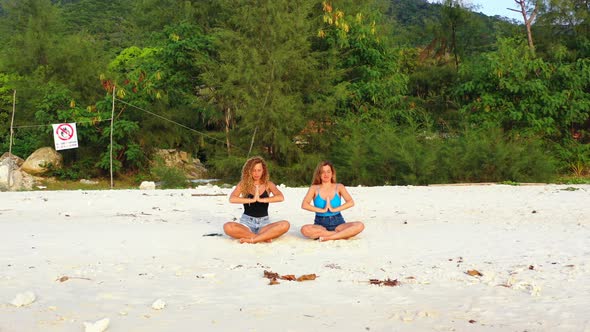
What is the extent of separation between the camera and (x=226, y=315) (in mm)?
3674

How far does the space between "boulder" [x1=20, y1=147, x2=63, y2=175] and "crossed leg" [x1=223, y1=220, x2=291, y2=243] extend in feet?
61.2

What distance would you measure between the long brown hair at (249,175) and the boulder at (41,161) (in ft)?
60.8

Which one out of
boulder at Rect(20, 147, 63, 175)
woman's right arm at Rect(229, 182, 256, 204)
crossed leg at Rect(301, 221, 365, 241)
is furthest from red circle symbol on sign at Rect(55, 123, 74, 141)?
crossed leg at Rect(301, 221, 365, 241)

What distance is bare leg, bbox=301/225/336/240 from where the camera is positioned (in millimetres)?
6438

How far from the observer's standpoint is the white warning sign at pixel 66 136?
18.2m

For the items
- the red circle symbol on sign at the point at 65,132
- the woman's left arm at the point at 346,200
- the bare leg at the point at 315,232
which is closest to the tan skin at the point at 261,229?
the bare leg at the point at 315,232

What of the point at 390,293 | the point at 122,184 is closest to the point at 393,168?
the point at 122,184

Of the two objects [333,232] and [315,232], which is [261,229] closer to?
[315,232]

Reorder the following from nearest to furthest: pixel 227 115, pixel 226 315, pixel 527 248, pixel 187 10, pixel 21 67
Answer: pixel 226 315 < pixel 527 248 < pixel 227 115 < pixel 187 10 < pixel 21 67

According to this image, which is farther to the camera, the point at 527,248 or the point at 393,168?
the point at 393,168

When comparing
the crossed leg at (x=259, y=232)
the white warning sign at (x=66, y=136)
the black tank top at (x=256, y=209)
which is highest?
the black tank top at (x=256, y=209)

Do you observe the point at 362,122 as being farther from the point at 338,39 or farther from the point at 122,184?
the point at 122,184

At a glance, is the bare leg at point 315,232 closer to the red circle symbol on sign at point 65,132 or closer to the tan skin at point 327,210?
the tan skin at point 327,210

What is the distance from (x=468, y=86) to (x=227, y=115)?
8.57 meters
